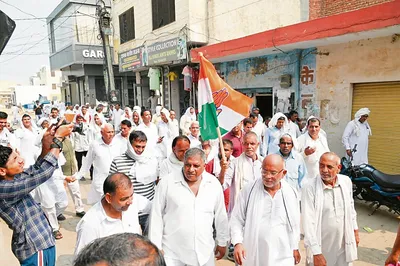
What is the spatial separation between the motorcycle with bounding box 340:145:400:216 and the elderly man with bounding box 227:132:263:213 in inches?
111

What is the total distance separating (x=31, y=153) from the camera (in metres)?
6.47

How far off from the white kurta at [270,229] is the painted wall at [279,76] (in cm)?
669

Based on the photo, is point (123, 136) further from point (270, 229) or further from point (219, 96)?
point (270, 229)

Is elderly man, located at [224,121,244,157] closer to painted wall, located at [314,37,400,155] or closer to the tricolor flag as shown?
the tricolor flag

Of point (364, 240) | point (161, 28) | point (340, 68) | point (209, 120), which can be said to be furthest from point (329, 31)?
point (161, 28)

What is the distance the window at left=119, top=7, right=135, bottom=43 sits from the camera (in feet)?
55.1

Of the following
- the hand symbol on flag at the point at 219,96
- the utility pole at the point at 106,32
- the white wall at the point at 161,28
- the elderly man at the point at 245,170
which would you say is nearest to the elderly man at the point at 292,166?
the elderly man at the point at 245,170

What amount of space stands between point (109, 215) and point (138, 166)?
4.26 ft

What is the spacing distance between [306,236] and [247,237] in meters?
0.55

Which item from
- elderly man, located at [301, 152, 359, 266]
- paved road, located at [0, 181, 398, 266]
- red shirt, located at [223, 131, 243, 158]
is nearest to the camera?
elderly man, located at [301, 152, 359, 266]

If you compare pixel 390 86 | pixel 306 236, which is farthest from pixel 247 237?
pixel 390 86

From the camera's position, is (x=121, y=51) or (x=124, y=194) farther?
(x=121, y=51)

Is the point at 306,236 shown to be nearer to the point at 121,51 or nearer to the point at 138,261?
the point at 138,261

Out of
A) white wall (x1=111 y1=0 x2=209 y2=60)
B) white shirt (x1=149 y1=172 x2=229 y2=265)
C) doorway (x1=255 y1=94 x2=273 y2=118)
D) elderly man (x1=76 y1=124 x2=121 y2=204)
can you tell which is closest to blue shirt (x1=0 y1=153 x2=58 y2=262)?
white shirt (x1=149 y1=172 x2=229 y2=265)
